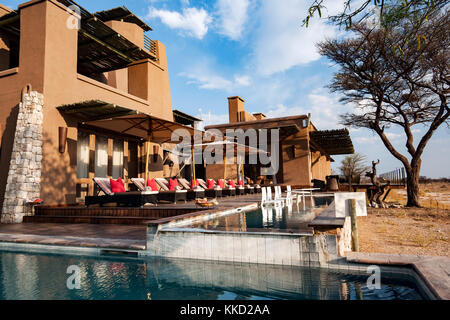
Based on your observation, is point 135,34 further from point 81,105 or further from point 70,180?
point 70,180

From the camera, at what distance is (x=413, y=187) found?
14.2m

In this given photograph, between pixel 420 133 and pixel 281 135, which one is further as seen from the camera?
pixel 281 135

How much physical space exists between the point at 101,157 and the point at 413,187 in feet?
48.3

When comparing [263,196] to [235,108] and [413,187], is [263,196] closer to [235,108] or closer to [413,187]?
[413,187]

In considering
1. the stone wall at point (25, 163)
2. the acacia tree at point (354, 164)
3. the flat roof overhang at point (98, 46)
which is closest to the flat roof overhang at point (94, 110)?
the stone wall at point (25, 163)

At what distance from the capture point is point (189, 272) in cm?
409

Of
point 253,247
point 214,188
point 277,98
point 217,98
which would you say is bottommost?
point 253,247

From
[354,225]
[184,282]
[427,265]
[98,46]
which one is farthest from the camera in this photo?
[98,46]

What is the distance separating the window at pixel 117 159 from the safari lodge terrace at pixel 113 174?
55mm

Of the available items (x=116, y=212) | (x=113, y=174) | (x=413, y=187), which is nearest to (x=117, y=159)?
(x=113, y=174)

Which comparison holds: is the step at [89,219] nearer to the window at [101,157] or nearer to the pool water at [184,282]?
the pool water at [184,282]

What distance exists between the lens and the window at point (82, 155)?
11.2 m
